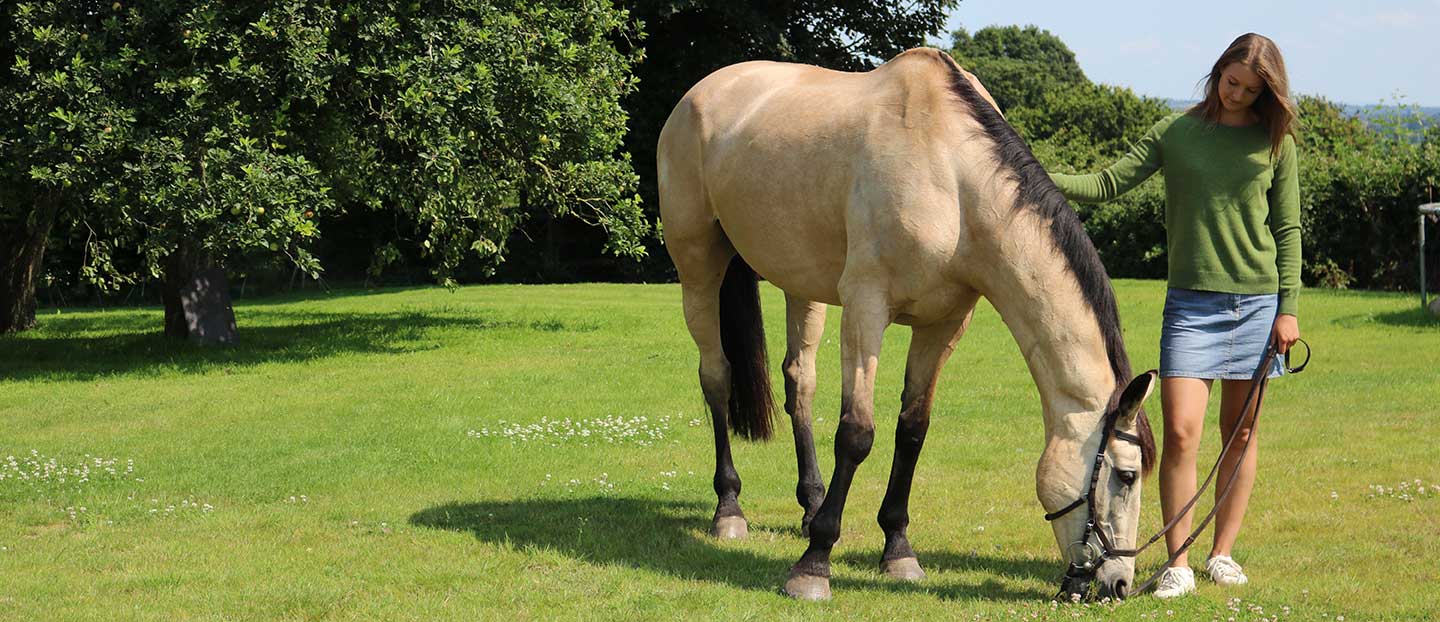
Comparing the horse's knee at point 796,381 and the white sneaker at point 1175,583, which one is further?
the horse's knee at point 796,381

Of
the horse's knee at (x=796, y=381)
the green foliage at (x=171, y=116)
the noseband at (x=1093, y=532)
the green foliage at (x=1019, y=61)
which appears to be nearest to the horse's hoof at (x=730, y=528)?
the horse's knee at (x=796, y=381)

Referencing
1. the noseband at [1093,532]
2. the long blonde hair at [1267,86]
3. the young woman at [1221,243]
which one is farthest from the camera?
the young woman at [1221,243]

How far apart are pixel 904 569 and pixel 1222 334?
5.64ft

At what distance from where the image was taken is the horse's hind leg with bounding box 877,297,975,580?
231 inches

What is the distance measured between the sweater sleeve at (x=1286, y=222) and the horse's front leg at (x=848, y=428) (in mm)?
1653

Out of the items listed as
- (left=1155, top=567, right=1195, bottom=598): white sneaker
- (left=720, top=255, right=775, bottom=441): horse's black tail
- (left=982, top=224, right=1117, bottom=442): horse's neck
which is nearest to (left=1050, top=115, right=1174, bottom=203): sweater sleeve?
(left=982, top=224, right=1117, bottom=442): horse's neck

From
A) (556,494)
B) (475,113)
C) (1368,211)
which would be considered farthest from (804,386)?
(1368,211)

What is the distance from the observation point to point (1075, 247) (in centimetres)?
497

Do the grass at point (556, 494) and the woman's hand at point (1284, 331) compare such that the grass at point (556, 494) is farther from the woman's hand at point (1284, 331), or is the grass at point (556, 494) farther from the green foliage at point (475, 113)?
the green foliage at point (475, 113)

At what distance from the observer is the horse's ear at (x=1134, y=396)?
184 inches

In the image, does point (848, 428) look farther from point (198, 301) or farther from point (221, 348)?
point (198, 301)

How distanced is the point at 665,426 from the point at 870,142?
5163mm

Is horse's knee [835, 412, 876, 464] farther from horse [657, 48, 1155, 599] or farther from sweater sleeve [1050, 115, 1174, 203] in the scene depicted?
sweater sleeve [1050, 115, 1174, 203]

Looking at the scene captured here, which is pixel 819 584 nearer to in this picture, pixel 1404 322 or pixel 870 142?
pixel 870 142
